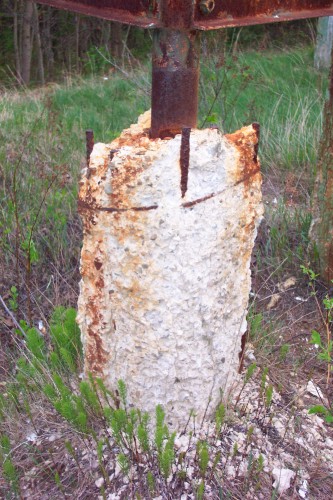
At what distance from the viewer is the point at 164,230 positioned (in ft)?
5.65

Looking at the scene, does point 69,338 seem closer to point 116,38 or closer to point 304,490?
point 304,490

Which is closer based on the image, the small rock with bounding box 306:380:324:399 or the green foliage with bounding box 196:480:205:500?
the green foliage with bounding box 196:480:205:500

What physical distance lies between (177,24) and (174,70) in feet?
0.42

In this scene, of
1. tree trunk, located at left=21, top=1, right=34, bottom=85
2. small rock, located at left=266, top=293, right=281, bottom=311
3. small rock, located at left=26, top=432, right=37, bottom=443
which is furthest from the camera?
tree trunk, located at left=21, top=1, right=34, bottom=85

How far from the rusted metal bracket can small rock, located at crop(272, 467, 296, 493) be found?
112 cm

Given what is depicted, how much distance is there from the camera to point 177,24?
1.60m

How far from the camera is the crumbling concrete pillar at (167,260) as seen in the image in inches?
67.3

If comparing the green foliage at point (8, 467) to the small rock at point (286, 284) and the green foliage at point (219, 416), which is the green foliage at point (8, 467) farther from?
the small rock at point (286, 284)

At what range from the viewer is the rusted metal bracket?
1.59 metres

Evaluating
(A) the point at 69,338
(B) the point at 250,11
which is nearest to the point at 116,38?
(A) the point at 69,338

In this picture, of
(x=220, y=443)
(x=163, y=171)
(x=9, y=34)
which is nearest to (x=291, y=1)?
(x=163, y=171)

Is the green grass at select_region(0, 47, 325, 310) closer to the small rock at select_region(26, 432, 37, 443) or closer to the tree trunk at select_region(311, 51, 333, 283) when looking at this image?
the tree trunk at select_region(311, 51, 333, 283)

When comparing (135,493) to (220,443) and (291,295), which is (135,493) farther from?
(291,295)

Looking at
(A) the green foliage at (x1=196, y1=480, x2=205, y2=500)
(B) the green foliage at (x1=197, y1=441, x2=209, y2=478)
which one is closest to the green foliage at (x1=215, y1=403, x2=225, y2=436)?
(B) the green foliage at (x1=197, y1=441, x2=209, y2=478)
